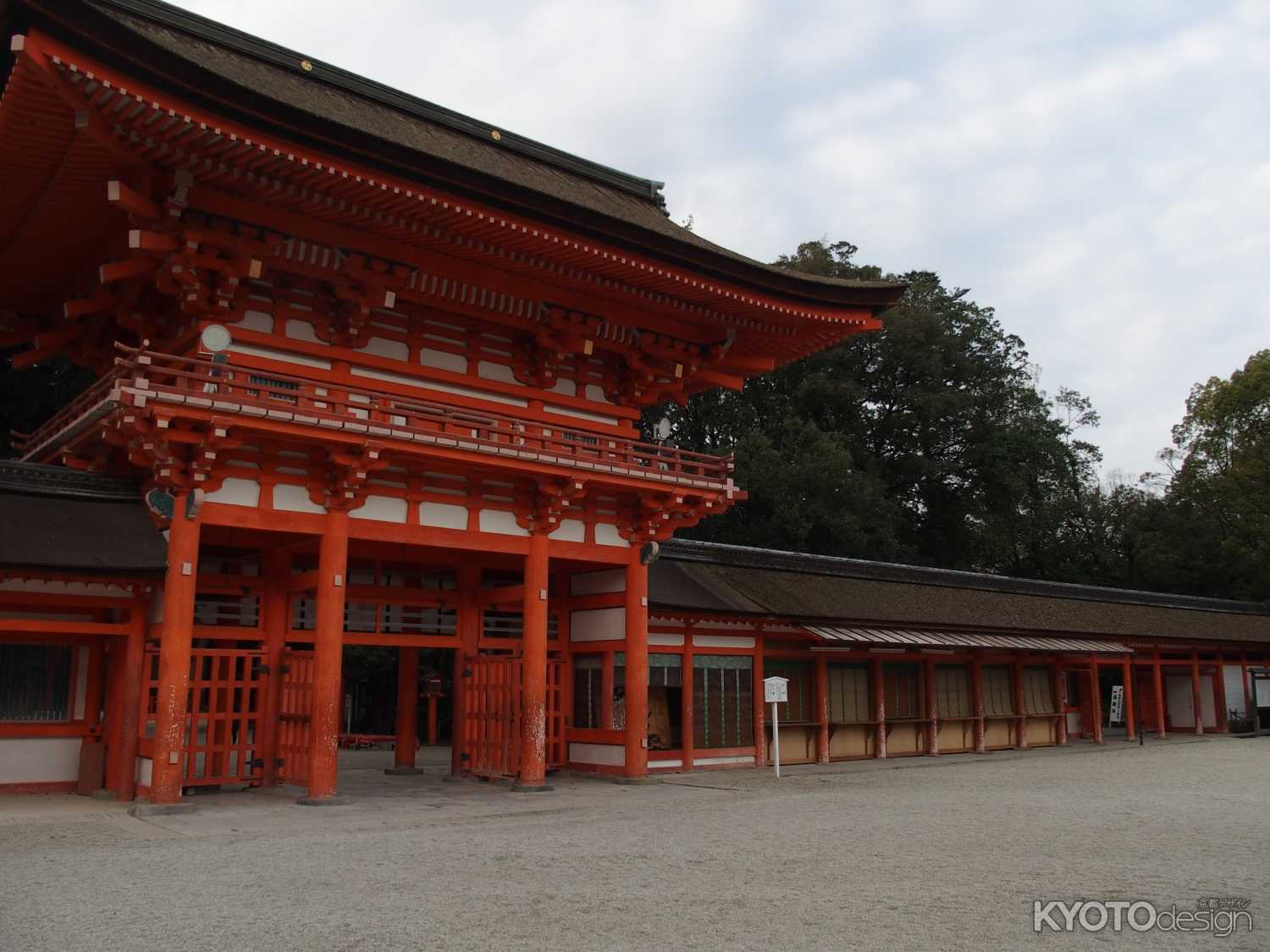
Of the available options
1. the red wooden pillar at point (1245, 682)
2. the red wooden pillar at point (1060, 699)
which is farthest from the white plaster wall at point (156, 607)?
the red wooden pillar at point (1245, 682)

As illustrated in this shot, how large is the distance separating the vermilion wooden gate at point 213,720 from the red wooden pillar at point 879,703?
41.3 feet

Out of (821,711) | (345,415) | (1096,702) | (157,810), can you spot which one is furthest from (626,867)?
(1096,702)

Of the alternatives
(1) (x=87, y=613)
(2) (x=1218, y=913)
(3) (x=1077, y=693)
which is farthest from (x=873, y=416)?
(2) (x=1218, y=913)

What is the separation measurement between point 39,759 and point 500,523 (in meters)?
7.12

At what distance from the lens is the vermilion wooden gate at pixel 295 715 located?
575 inches

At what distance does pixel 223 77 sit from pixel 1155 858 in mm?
12416

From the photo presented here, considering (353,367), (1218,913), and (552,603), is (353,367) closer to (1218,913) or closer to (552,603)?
(552,603)

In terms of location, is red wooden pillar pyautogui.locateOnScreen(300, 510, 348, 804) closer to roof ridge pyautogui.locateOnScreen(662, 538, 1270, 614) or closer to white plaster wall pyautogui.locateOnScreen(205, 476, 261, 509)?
white plaster wall pyautogui.locateOnScreen(205, 476, 261, 509)

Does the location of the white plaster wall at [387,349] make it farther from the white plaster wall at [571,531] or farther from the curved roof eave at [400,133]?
the white plaster wall at [571,531]

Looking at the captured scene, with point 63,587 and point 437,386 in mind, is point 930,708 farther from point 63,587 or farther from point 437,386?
point 63,587

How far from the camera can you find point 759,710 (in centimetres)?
1980

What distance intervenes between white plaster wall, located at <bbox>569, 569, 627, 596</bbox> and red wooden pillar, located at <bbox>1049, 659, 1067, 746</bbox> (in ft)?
45.9

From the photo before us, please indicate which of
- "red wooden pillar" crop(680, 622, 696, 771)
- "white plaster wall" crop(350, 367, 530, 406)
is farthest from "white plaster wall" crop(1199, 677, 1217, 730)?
"white plaster wall" crop(350, 367, 530, 406)

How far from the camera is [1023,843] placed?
10164mm
